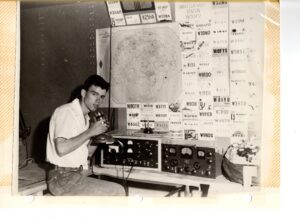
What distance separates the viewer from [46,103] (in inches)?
50.6

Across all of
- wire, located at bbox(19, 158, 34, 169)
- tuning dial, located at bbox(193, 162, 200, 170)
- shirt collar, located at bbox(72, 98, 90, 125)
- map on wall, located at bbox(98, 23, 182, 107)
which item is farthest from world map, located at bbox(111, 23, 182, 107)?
wire, located at bbox(19, 158, 34, 169)

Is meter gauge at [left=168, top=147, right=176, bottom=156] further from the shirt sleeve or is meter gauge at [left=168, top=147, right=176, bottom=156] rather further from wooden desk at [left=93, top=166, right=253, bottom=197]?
the shirt sleeve

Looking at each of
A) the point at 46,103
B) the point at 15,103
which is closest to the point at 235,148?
the point at 46,103

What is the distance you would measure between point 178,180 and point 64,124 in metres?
0.47

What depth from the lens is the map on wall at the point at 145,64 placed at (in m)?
1.26

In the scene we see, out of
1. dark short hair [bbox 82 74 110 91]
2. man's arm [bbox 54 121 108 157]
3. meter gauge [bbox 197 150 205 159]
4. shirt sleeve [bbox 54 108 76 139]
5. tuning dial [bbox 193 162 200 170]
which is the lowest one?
tuning dial [bbox 193 162 200 170]

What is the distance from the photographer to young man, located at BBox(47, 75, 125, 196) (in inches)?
49.7

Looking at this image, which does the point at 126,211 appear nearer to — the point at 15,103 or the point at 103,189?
the point at 103,189

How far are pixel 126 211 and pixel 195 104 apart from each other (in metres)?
0.46

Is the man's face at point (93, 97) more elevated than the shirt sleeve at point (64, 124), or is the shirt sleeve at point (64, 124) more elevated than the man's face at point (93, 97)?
the man's face at point (93, 97)

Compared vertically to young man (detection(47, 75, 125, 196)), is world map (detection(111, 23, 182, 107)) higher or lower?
higher

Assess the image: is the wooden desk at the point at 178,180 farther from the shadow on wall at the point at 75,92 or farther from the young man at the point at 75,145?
the shadow on wall at the point at 75,92

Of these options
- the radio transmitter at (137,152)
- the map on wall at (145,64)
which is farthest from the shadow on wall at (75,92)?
the radio transmitter at (137,152)

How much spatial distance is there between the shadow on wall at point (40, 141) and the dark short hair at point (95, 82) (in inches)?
7.5
